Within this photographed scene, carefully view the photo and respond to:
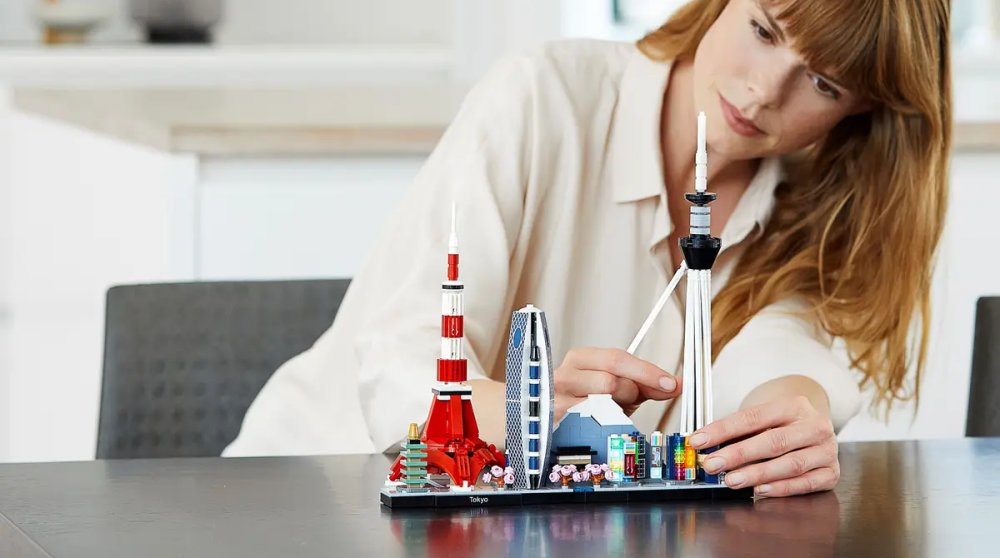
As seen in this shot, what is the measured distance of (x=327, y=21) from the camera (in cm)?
302

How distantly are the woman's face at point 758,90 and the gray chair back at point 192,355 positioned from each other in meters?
0.53

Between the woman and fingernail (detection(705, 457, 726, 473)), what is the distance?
0.30 m

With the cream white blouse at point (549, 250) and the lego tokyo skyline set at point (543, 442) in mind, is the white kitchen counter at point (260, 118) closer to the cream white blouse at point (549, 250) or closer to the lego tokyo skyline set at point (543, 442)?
the cream white blouse at point (549, 250)

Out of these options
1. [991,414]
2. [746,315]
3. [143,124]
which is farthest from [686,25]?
[143,124]

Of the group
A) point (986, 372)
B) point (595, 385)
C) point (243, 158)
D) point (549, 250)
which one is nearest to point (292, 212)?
point (243, 158)

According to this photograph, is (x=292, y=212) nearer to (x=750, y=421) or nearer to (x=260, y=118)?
(x=260, y=118)

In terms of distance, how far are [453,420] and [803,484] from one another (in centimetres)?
26

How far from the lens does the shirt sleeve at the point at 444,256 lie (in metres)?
1.25

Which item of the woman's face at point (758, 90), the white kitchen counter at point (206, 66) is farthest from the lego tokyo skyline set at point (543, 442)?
the white kitchen counter at point (206, 66)

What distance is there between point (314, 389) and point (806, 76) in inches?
24.1

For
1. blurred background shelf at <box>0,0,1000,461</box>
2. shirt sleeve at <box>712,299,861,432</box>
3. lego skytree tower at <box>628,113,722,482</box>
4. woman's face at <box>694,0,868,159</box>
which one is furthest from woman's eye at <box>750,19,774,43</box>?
blurred background shelf at <box>0,0,1000,461</box>

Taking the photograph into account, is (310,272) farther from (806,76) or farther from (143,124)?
(806,76)

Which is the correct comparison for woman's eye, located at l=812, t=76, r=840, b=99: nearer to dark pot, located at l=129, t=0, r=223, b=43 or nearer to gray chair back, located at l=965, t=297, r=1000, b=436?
gray chair back, located at l=965, t=297, r=1000, b=436

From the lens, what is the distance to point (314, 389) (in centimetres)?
154
